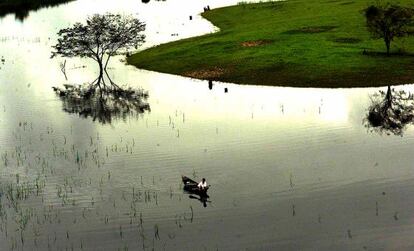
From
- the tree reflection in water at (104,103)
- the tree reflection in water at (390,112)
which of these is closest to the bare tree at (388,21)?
the tree reflection in water at (390,112)

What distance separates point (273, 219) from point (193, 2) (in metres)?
135

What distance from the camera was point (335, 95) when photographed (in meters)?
58.7

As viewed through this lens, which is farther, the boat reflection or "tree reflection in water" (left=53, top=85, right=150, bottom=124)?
"tree reflection in water" (left=53, top=85, right=150, bottom=124)

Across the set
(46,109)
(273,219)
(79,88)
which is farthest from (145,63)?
(273,219)

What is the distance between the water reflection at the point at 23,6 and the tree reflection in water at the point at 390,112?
115496 millimetres

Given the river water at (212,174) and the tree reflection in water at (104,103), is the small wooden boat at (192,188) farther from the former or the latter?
the tree reflection in water at (104,103)

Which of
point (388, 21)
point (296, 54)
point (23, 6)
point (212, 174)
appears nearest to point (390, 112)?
point (212, 174)

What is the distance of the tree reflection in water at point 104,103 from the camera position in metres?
56.6

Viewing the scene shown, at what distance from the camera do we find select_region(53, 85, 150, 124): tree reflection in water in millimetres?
56625


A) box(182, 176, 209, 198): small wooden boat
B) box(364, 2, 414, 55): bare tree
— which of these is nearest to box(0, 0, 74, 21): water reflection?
box(364, 2, 414, 55): bare tree

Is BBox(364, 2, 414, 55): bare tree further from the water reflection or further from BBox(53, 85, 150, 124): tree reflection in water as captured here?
the water reflection

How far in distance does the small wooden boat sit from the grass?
31447 mm

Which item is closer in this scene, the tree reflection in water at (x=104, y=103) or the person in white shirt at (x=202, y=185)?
the person in white shirt at (x=202, y=185)

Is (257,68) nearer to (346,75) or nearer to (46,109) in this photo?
(346,75)
